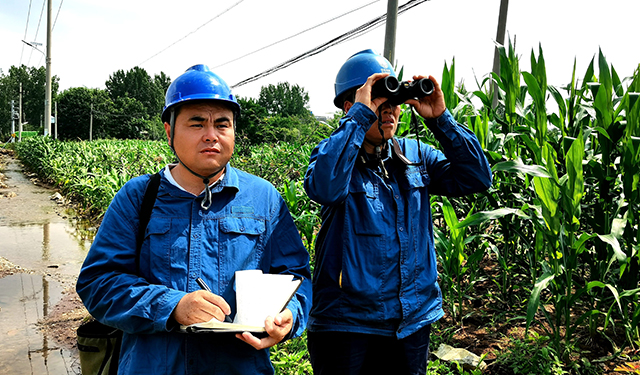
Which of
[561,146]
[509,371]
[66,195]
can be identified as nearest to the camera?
[509,371]

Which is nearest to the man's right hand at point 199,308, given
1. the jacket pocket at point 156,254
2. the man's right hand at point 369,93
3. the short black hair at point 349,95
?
the jacket pocket at point 156,254

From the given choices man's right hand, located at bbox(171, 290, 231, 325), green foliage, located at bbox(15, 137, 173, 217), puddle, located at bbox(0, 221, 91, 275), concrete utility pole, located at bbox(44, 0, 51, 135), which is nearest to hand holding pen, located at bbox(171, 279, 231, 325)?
man's right hand, located at bbox(171, 290, 231, 325)

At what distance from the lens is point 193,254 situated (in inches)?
51.2

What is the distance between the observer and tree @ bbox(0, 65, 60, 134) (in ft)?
231

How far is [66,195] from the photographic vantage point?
34.7 feet

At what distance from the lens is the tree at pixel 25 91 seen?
231 feet

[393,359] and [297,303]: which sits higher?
[297,303]

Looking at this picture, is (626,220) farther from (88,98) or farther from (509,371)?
(88,98)

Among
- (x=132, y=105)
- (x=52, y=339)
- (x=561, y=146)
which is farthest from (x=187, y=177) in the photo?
(x=132, y=105)

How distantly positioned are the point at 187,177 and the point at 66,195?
34.7 ft

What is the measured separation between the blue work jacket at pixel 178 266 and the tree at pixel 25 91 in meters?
79.4

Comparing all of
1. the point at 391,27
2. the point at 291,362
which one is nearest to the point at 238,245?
the point at 291,362

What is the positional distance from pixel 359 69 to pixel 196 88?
59 cm

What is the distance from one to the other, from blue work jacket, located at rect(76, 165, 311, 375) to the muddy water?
2156 millimetres
